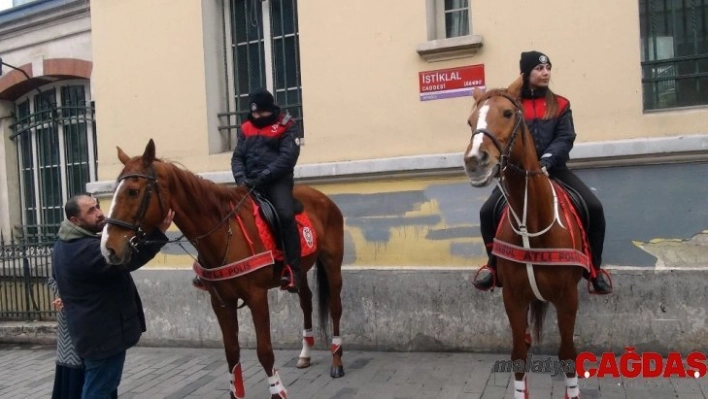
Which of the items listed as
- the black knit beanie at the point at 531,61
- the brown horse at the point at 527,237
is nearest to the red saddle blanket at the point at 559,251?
the brown horse at the point at 527,237

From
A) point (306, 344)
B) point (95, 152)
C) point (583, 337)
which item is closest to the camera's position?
point (583, 337)

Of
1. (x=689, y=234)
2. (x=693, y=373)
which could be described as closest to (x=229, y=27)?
(x=689, y=234)

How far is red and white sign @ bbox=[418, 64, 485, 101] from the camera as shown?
20.6 feet

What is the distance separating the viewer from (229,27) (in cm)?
778

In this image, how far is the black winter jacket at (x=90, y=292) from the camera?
12.8ft

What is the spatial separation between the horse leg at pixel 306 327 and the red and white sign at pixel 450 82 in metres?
2.39

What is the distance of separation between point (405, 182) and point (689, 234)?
9.00 feet

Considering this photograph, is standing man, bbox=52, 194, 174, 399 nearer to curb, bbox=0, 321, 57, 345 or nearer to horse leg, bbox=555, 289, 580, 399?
horse leg, bbox=555, 289, 580, 399

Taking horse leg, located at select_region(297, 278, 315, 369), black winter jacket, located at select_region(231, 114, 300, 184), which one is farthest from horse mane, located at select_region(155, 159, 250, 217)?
horse leg, located at select_region(297, 278, 315, 369)

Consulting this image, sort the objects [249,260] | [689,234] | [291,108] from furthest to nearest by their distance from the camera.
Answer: [291,108], [689,234], [249,260]

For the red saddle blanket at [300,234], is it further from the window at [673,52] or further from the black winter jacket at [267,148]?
the window at [673,52]

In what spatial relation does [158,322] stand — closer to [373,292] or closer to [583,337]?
[373,292]

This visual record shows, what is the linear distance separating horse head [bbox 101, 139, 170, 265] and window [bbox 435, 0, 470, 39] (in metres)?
3.64

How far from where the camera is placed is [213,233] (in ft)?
15.4
